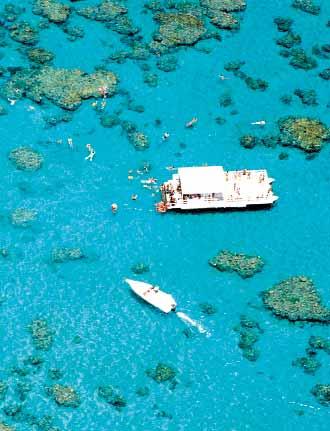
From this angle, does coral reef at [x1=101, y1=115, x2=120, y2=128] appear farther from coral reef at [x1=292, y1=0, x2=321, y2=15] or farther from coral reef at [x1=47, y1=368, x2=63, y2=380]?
coral reef at [x1=292, y1=0, x2=321, y2=15]

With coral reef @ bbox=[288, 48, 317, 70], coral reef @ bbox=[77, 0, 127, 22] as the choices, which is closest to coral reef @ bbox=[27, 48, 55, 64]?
coral reef @ bbox=[77, 0, 127, 22]

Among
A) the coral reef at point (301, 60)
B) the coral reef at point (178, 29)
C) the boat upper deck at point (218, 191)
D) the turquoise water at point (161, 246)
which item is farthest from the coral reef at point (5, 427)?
the coral reef at point (301, 60)

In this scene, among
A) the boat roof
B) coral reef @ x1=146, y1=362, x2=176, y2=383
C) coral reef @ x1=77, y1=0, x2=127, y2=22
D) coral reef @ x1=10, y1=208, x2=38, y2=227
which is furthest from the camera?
coral reef @ x1=77, y1=0, x2=127, y2=22

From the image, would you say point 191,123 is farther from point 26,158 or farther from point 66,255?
A: point 66,255

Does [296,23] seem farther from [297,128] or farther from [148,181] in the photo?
[148,181]

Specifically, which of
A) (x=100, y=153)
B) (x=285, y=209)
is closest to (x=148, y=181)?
(x=100, y=153)

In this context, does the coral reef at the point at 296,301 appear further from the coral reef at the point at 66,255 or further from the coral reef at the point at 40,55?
the coral reef at the point at 40,55
